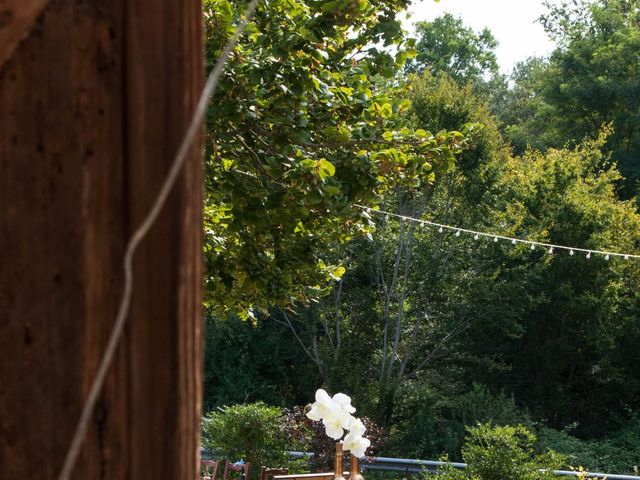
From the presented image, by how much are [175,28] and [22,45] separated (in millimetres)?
134

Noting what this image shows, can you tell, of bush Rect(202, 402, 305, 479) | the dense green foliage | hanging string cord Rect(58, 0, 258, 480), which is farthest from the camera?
the dense green foliage

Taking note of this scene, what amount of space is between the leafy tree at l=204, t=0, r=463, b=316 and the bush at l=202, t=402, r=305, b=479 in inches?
127

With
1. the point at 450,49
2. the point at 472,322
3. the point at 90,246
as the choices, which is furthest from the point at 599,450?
the point at 450,49

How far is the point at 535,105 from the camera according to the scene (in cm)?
2720

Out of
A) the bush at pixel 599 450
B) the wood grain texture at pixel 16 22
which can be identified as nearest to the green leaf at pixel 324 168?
the wood grain texture at pixel 16 22

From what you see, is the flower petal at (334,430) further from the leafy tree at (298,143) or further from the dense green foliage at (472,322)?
the dense green foliage at (472,322)

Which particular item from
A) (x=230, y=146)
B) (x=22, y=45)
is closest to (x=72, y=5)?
(x=22, y=45)

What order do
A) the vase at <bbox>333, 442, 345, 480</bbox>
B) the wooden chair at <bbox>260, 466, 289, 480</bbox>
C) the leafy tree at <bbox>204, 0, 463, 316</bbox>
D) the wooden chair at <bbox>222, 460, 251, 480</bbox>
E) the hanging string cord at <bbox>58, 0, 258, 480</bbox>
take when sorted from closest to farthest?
the hanging string cord at <bbox>58, 0, 258, 480</bbox> → the vase at <bbox>333, 442, 345, 480</bbox> → the leafy tree at <bbox>204, 0, 463, 316</bbox> → the wooden chair at <bbox>260, 466, 289, 480</bbox> → the wooden chair at <bbox>222, 460, 251, 480</bbox>

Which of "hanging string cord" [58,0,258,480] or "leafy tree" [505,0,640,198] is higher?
"leafy tree" [505,0,640,198]

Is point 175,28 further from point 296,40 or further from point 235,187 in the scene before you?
point 235,187

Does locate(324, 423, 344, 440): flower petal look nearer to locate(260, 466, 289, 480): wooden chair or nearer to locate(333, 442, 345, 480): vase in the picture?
locate(333, 442, 345, 480): vase

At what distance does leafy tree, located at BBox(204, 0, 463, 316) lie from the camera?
5.72 m

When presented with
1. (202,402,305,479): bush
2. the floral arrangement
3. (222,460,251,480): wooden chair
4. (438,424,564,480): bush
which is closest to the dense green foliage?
(202,402,305,479): bush

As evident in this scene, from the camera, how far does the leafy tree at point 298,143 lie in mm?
5723
